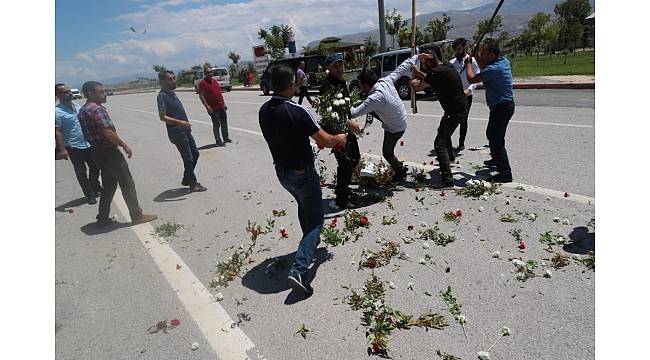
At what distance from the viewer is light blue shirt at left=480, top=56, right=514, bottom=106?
16.7 ft

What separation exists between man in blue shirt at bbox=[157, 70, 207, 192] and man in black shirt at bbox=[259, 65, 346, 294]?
3739mm

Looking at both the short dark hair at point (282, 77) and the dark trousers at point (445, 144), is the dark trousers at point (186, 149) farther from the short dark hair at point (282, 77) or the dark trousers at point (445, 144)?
the dark trousers at point (445, 144)

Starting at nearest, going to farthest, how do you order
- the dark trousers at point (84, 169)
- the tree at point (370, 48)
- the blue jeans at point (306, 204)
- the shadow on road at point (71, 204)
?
1. the blue jeans at point (306, 204)
2. the dark trousers at point (84, 169)
3. the shadow on road at point (71, 204)
4. the tree at point (370, 48)

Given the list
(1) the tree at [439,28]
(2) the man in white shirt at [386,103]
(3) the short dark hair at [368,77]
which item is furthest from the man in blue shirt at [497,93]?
(1) the tree at [439,28]

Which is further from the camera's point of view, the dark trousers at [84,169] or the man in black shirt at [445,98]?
the dark trousers at [84,169]

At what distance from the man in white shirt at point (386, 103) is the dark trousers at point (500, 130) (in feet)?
3.98

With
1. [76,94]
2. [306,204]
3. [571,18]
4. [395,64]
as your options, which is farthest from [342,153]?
[571,18]

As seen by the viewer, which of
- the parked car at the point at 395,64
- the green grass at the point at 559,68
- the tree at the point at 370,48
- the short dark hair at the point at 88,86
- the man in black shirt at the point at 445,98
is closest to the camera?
the short dark hair at the point at 88,86

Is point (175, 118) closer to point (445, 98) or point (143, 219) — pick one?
point (143, 219)

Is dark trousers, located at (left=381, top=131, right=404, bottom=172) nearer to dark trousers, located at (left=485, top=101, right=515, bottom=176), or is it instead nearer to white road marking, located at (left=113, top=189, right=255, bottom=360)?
dark trousers, located at (left=485, top=101, right=515, bottom=176)

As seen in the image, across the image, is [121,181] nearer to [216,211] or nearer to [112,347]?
[216,211]

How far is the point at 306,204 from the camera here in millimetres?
3490

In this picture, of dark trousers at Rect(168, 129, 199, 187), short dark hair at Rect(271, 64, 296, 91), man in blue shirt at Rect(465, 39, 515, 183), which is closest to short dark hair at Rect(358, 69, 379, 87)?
man in blue shirt at Rect(465, 39, 515, 183)

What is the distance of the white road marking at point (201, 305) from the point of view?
2844 millimetres
